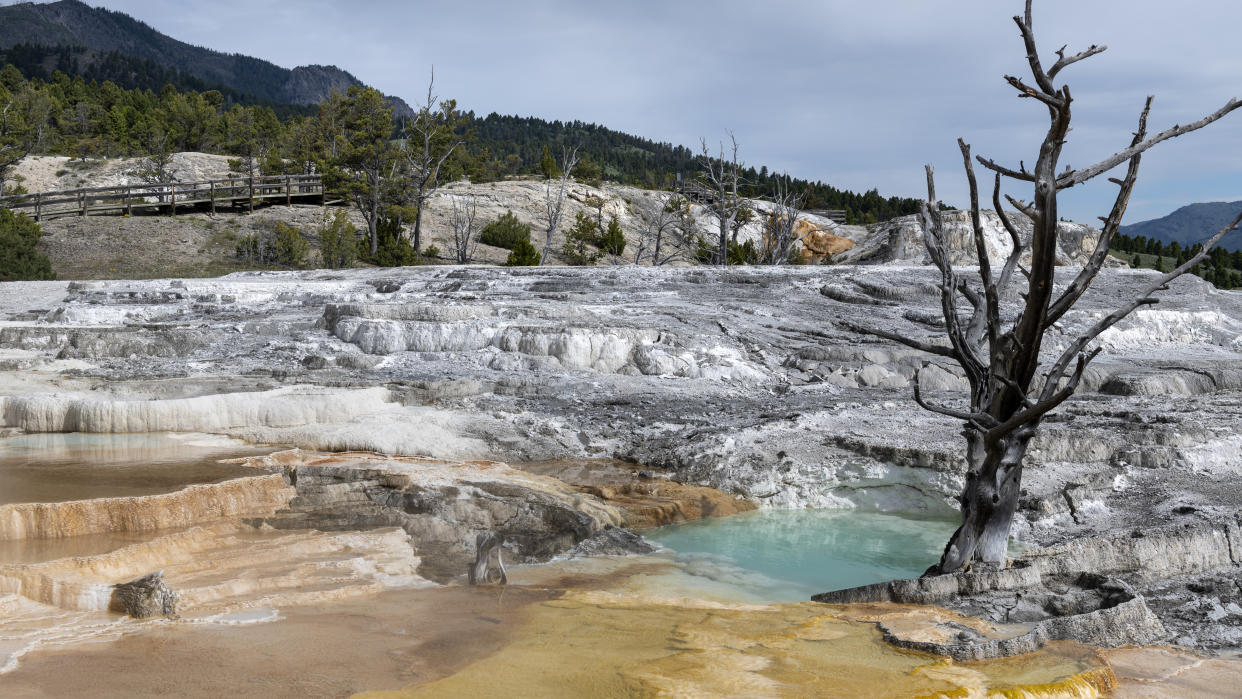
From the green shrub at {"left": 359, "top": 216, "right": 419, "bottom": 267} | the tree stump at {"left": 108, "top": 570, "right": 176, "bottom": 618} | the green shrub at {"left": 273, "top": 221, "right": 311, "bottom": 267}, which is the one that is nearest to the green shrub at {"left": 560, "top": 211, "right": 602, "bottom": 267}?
the green shrub at {"left": 359, "top": 216, "right": 419, "bottom": 267}

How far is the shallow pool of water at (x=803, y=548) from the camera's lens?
5254 mm

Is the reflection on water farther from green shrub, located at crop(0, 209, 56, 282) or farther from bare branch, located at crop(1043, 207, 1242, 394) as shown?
green shrub, located at crop(0, 209, 56, 282)

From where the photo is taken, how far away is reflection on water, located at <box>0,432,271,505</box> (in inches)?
220

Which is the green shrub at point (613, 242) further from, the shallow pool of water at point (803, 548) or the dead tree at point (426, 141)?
the shallow pool of water at point (803, 548)

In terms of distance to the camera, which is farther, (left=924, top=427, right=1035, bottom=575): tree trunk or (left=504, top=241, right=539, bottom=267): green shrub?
(left=504, top=241, right=539, bottom=267): green shrub

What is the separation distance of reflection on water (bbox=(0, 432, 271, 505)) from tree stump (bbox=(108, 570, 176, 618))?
1.74 m

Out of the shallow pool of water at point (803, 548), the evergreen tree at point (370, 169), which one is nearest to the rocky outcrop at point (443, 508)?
the shallow pool of water at point (803, 548)

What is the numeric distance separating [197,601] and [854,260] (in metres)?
27.8

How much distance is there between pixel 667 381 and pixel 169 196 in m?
24.7

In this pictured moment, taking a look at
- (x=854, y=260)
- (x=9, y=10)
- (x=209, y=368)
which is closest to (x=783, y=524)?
(x=209, y=368)

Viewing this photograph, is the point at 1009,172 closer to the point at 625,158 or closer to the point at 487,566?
the point at 487,566

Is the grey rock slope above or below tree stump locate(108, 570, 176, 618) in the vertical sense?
above

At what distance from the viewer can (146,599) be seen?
3848mm

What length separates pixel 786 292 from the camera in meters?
14.2
